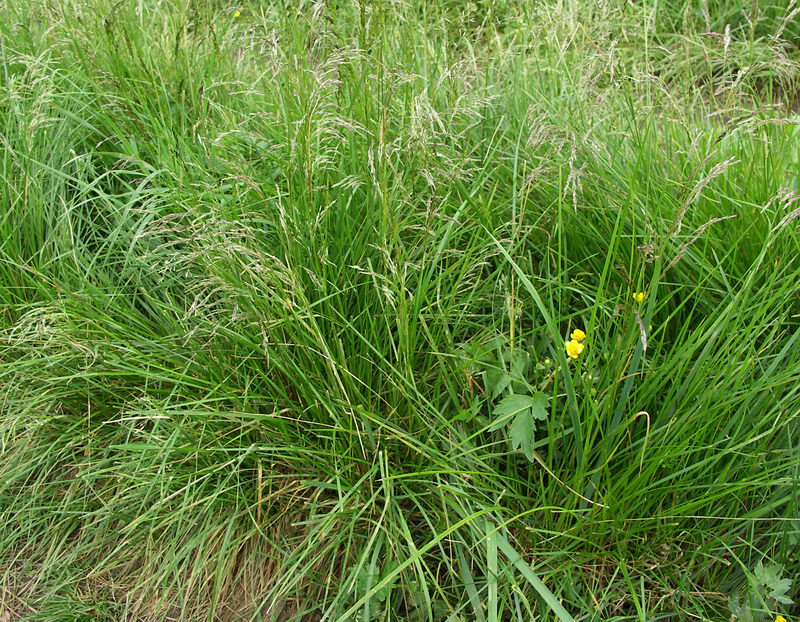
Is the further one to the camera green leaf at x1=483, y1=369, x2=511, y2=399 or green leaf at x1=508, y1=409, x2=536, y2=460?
green leaf at x1=483, y1=369, x2=511, y2=399

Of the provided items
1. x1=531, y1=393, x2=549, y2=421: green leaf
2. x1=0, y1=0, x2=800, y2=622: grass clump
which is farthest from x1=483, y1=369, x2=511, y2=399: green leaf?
x1=531, y1=393, x2=549, y2=421: green leaf

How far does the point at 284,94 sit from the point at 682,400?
1.60 metres

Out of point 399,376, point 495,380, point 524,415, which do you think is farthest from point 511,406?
point 399,376

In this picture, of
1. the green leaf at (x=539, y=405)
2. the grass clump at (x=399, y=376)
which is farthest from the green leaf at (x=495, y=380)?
the green leaf at (x=539, y=405)

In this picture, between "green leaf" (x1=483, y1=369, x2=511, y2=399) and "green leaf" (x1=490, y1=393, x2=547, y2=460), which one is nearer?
"green leaf" (x1=490, y1=393, x2=547, y2=460)

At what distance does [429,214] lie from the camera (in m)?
1.93

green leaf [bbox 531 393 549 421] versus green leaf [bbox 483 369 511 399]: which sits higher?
green leaf [bbox 531 393 549 421]

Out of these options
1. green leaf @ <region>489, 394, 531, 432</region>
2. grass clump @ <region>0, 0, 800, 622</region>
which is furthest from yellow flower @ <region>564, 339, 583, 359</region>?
green leaf @ <region>489, 394, 531, 432</region>

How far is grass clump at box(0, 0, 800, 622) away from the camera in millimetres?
2006

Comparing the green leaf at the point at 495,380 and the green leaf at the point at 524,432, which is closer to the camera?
the green leaf at the point at 524,432

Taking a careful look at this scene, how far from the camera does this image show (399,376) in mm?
2123

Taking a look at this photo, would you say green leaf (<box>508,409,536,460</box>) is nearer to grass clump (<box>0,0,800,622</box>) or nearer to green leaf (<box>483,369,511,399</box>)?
grass clump (<box>0,0,800,622</box>)

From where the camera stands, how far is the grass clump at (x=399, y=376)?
2.01 meters

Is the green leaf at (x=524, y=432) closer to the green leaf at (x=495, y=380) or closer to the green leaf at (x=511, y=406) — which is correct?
the green leaf at (x=511, y=406)
